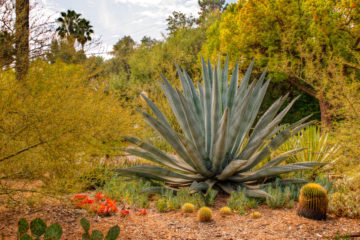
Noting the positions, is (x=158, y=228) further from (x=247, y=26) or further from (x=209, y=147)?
(x=247, y=26)

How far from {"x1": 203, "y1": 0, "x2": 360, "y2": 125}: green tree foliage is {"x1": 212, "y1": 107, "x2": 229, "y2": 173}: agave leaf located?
210 inches

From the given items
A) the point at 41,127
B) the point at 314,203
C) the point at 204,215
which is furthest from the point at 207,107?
the point at 41,127

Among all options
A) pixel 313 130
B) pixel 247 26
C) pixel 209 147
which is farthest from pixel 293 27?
pixel 209 147

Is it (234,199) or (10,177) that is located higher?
(10,177)

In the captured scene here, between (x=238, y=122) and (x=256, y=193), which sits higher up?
(x=238, y=122)

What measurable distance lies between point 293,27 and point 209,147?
7500mm

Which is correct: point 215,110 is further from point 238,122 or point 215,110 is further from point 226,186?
point 226,186

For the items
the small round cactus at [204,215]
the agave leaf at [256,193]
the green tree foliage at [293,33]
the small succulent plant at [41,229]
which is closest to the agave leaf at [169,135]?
the agave leaf at [256,193]

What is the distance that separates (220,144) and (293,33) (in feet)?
25.2

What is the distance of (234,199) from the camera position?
352 cm

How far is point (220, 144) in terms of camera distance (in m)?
3.66

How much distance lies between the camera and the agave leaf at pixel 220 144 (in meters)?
3.49

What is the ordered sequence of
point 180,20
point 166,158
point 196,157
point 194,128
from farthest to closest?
point 180,20, point 166,158, point 194,128, point 196,157

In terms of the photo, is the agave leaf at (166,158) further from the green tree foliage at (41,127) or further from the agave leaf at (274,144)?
the green tree foliage at (41,127)
